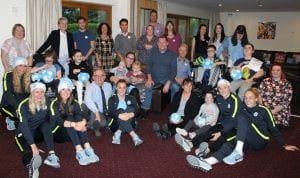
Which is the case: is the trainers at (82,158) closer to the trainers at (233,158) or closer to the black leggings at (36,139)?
the black leggings at (36,139)

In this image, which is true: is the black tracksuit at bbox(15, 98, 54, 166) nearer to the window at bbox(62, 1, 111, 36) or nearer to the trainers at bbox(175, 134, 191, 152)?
the trainers at bbox(175, 134, 191, 152)

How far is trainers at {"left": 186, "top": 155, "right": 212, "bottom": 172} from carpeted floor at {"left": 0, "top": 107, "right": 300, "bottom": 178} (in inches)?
2.0

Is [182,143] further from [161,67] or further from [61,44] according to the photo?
[61,44]

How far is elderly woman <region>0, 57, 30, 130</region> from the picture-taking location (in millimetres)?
4105

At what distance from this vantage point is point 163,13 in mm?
10484

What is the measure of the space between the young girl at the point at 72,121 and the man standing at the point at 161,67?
1884mm

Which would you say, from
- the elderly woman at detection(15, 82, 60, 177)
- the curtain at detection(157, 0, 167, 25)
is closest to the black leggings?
the elderly woman at detection(15, 82, 60, 177)

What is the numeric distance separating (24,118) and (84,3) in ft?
14.9

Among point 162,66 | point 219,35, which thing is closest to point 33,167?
point 162,66

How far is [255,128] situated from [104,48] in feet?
11.0

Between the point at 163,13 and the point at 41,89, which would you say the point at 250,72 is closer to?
the point at 41,89

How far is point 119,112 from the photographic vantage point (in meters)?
4.15

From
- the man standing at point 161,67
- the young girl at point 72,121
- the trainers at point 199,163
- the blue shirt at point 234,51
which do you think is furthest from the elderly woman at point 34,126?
the blue shirt at point 234,51

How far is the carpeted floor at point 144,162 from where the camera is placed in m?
3.25
